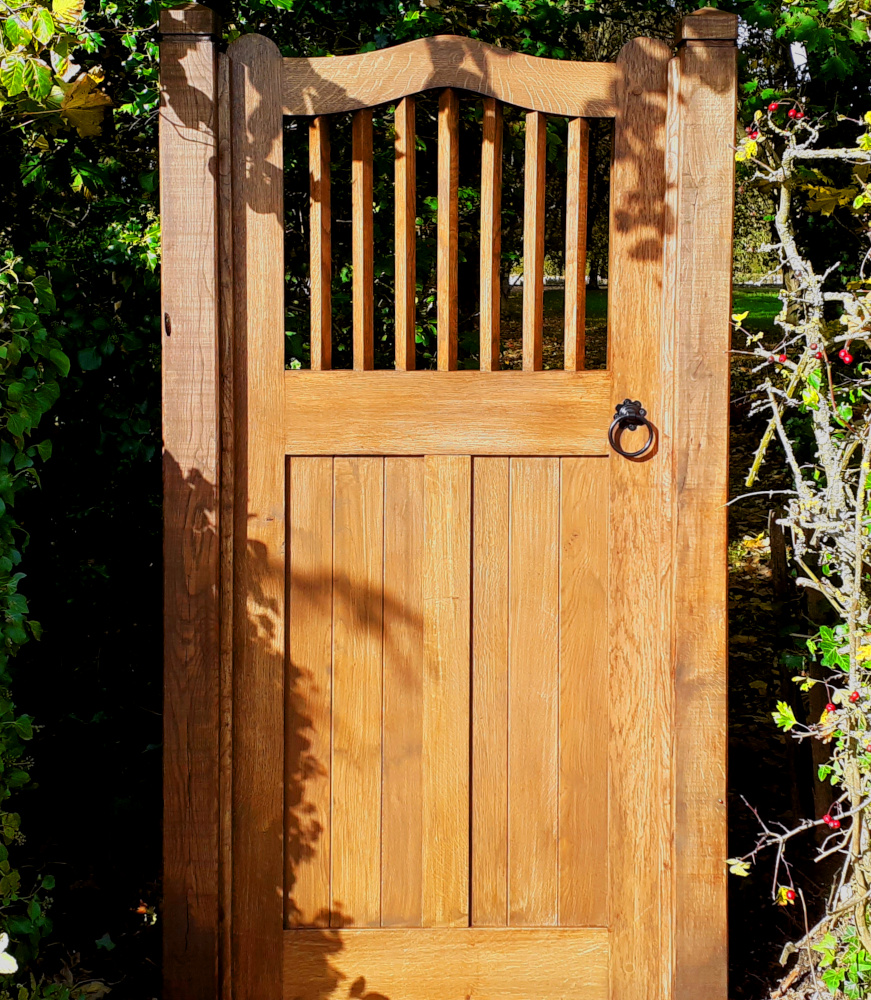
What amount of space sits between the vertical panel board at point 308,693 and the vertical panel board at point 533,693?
0.46 meters

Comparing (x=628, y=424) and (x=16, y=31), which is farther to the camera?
A: (x=628, y=424)

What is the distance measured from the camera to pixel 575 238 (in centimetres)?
250

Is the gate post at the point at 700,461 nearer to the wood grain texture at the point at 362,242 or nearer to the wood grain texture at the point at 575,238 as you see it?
the wood grain texture at the point at 575,238

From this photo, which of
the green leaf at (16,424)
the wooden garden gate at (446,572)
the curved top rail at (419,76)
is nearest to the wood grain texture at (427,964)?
the wooden garden gate at (446,572)

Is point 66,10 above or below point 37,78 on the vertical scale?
above

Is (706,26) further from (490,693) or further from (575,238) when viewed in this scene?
(490,693)

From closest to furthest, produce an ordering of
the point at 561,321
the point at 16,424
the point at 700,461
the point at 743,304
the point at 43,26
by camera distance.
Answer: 1. the point at 43,26
2. the point at 16,424
3. the point at 700,461
4. the point at 561,321
5. the point at 743,304

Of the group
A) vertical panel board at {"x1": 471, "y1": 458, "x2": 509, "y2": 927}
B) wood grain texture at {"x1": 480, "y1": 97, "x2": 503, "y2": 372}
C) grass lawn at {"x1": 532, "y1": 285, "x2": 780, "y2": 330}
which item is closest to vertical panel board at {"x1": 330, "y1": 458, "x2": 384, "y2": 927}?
vertical panel board at {"x1": 471, "y1": 458, "x2": 509, "y2": 927}

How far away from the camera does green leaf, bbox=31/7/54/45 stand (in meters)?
2.11

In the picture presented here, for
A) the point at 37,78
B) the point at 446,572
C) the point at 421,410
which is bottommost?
the point at 446,572

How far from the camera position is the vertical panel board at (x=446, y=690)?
252 centimetres

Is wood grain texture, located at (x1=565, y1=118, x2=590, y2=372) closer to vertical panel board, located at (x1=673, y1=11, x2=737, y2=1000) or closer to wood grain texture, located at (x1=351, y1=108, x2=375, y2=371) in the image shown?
vertical panel board, located at (x1=673, y1=11, x2=737, y2=1000)

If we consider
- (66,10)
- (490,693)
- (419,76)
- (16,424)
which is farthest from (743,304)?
(16,424)

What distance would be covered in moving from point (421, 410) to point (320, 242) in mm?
480
